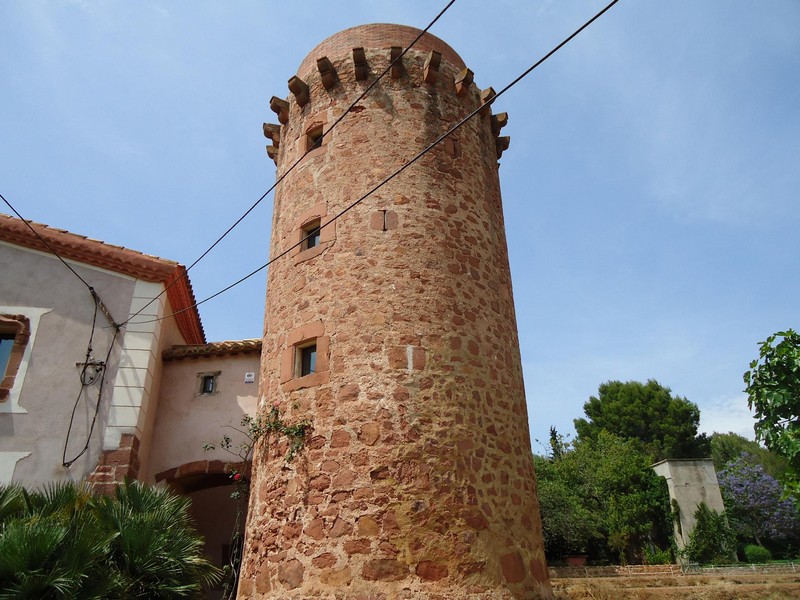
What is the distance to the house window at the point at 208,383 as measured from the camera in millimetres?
12117

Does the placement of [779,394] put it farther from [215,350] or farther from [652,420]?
[652,420]

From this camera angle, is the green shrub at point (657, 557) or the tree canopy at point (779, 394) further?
the green shrub at point (657, 557)

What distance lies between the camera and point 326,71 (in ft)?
34.3

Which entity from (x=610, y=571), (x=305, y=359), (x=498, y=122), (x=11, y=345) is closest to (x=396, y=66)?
(x=498, y=122)

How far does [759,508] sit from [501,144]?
3310 cm

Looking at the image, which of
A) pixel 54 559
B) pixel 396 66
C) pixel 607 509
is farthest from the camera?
pixel 607 509

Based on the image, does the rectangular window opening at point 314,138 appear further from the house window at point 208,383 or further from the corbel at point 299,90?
the house window at point 208,383

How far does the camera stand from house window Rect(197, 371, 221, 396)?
12.1 meters

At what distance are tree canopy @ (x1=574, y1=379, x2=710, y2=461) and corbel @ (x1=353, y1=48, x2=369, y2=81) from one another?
36.3 metres

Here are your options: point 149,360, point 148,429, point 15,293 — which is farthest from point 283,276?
point 15,293

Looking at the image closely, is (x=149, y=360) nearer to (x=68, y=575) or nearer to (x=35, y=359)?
(x=35, y=359)

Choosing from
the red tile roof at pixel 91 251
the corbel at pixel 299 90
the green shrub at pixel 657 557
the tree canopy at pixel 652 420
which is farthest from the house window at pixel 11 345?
the tree canopy at pixel 652 420

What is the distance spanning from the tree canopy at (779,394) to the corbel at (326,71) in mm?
11641

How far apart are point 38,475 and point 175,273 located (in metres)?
4.55
